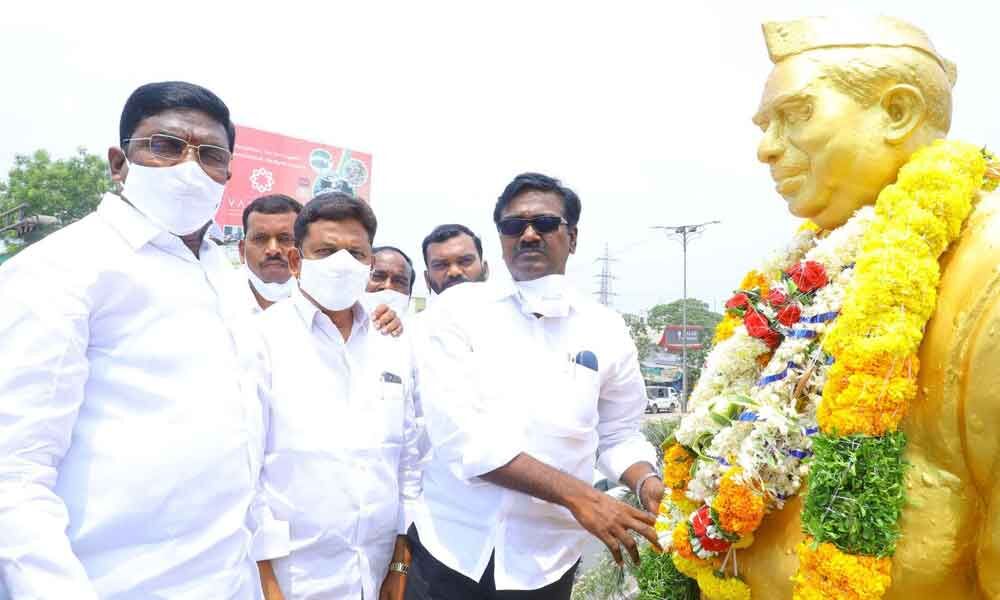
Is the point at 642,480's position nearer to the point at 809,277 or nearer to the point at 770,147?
the point at 809,277

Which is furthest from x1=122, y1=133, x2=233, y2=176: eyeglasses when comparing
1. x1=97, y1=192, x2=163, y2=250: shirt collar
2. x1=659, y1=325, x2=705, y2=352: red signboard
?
x1=659, y1=325, x2=705, y2=352: red signboard

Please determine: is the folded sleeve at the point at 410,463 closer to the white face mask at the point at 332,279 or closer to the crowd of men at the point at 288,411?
the crowd of men at the point at 288,411

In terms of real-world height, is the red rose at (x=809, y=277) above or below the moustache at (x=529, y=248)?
below

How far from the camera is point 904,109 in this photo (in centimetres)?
189

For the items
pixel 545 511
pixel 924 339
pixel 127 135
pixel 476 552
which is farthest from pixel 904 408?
pixel 127 135

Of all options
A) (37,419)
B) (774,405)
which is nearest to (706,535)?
(774,405)

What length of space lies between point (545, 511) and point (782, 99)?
1.82 metres

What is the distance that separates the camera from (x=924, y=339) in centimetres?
173

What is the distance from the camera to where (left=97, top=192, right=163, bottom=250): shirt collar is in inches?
83.2

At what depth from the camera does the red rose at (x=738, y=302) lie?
7.55 feet

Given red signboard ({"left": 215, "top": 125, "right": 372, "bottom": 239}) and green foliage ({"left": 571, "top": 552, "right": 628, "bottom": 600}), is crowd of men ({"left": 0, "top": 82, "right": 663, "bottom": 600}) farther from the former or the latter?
red signboard ({"left": 215, "top": 125, "right": 372, "bottom": 239})

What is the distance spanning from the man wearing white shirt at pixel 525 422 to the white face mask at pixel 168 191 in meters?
1.25

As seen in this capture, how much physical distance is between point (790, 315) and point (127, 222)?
2.04 metres

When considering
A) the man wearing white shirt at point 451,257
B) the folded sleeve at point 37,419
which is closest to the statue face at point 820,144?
the folded sleeve at point 37,419
